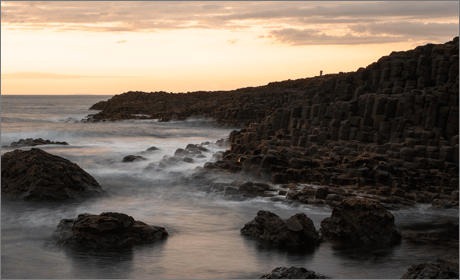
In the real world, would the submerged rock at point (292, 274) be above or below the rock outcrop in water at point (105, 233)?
above

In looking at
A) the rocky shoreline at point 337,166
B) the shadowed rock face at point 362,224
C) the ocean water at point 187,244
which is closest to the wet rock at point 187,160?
the rocky shoreline at point 337,166

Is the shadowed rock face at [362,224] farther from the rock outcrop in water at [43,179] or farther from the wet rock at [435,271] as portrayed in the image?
the rock outcrop in water at [43,179]

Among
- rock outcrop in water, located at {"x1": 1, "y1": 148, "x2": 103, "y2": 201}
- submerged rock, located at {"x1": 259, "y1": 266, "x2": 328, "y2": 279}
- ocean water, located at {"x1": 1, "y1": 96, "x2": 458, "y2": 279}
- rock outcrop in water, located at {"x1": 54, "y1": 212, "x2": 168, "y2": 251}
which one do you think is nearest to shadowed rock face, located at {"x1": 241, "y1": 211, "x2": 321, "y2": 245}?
ocean water, located at {"x1": 1, "y1": 96, "x2": 458, "y2": 279}

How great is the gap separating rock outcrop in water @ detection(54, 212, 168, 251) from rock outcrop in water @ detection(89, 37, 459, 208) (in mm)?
5783

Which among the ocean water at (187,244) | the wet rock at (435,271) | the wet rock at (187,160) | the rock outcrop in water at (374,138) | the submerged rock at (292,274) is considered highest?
the rock outcrop in water at (374,138)

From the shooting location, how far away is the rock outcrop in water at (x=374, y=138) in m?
15.9

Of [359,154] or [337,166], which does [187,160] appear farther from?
[359,154]

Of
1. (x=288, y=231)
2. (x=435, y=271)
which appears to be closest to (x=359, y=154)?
(x=288, y=231)

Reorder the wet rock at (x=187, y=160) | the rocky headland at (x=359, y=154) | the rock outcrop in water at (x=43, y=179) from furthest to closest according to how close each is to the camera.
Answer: the wet rock at (x=187, y=160) < the rock outcrop in water at (x=43, y=179) < the rocky headland at (x=359, y=154)

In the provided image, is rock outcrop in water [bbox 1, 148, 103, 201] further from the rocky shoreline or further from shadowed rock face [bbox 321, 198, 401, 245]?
shadowed rock face [bbox 321, 198, 401, 245]

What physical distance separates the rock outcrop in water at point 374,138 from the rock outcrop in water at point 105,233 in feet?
19.0

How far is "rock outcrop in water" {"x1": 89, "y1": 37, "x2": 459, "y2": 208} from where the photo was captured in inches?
626

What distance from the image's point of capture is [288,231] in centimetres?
1070

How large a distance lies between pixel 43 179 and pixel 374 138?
13.2m
